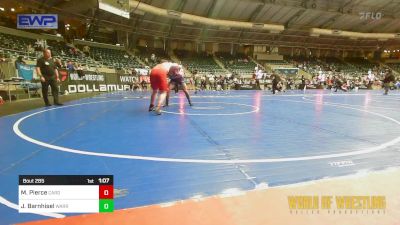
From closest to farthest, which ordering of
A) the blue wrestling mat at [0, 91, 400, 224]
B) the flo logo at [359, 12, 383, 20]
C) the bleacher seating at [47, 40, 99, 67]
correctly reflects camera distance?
the blue wrestling mat at [0, 91, 400, 224] → the bleacher seating at [47, 40, 99, 67] → the flo logo at [359, 12, 383, 20]

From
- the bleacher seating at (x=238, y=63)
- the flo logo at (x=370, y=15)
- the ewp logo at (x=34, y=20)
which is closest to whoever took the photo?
the ewp logo at (x=34, y=20)

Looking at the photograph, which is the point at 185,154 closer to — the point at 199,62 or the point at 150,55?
the point at 150,55

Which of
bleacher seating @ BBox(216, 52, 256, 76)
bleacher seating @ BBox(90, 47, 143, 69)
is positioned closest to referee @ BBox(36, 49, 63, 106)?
bleacher seating @ BBox(90, 47, 143, 69)

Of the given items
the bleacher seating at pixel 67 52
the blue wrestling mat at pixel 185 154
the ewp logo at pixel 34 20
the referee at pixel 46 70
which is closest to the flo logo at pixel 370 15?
the bleacher seating at pixel 67 52

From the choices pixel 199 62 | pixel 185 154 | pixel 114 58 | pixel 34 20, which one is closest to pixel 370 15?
pixel 199 62

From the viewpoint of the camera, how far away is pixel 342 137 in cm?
457

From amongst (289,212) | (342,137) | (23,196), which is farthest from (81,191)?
(342,137)

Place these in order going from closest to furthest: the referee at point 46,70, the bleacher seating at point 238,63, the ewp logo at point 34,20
Result: the referee at point 46,70 → the ewp logo at point 34,20 → the bleacher seating at point 238,63
